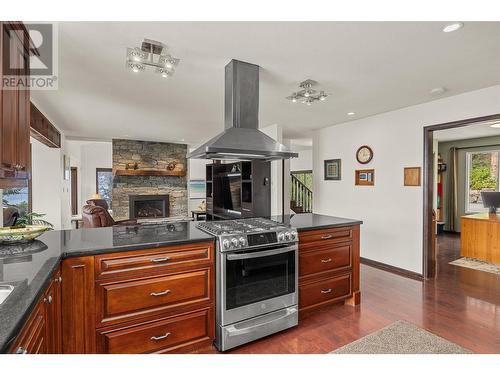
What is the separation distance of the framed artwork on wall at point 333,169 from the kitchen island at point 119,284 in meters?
3.56

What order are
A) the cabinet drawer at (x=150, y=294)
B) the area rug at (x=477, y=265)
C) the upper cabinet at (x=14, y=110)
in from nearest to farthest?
the upper cabinet at (x=14, y=110) < the cabinet drawer at (x=150, y=294) < the area rug at (x=477, y=265)

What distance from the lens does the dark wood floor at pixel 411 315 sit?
2232mm

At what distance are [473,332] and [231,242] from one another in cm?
224

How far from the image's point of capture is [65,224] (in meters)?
5.95

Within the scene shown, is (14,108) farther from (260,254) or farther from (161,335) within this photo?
(260,254)

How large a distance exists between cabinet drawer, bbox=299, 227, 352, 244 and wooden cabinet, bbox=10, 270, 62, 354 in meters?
1.84

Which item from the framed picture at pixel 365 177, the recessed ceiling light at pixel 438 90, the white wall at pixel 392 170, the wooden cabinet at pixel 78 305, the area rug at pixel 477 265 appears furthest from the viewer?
the framed picture at pixel 365 177

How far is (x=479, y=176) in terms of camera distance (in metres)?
6.57

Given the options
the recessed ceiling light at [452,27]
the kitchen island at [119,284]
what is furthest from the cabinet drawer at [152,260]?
the recessed ceiling light at [452,27]

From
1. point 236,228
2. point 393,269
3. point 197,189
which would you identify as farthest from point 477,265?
point 197,189

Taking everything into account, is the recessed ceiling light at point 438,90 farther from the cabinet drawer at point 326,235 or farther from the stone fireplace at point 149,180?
the stone fireplace at point 149,180

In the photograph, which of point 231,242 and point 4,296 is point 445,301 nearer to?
point 231,242
